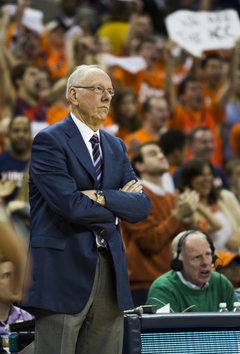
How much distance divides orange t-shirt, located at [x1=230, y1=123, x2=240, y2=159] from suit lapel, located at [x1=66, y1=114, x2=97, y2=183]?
4133 mm

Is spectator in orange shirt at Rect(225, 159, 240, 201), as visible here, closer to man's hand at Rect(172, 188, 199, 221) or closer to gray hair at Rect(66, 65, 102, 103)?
man's hand at Rect(172, 188, 199, 221)

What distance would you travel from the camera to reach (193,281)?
131 inches

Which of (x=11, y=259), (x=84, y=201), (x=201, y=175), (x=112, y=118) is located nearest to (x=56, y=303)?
(x=84, y=201)

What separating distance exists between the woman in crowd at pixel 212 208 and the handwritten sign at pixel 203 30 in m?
2.01

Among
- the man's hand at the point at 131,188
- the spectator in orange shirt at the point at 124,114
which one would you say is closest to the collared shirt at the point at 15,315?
the man's hand at the point at 131,188

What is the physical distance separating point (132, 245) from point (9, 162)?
1466mm

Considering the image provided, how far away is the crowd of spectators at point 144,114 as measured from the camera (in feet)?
13.1

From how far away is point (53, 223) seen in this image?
2010mm

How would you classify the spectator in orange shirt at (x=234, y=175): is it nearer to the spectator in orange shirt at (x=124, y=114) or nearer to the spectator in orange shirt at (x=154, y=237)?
the spectator in orange shirt at (x=124, y=114)

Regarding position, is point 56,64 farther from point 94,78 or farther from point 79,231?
point 79,231

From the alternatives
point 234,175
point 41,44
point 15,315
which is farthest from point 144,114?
point 15,315

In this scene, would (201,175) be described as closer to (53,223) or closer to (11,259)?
(53,223)

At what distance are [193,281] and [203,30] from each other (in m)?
3.68

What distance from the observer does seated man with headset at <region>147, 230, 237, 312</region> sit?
10.6ft
